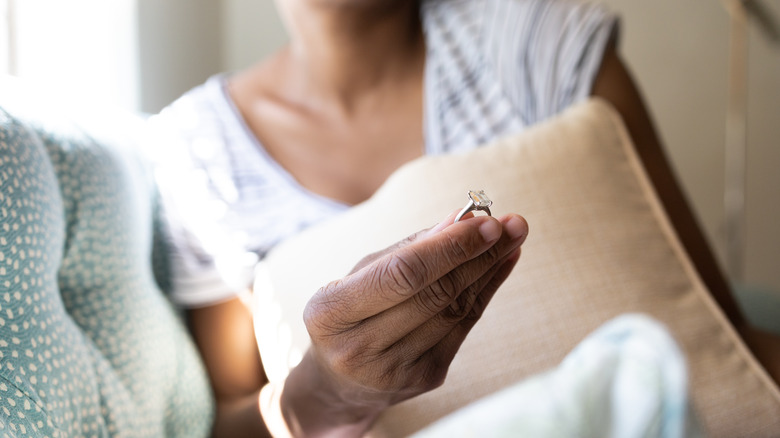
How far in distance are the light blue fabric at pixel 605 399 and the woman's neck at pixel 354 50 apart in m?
0.46

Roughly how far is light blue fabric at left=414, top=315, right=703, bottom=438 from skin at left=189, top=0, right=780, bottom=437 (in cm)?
8

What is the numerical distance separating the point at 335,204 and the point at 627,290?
0.99 feet

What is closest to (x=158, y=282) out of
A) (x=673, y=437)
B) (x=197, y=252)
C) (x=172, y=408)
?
(x=197, y=252)

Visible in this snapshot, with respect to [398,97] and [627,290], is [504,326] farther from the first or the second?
[398,97]

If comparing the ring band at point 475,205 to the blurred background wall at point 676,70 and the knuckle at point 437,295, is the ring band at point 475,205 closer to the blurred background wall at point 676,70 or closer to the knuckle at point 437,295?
the knuckle at point 437,295

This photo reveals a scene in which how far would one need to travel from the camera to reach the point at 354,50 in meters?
0.67

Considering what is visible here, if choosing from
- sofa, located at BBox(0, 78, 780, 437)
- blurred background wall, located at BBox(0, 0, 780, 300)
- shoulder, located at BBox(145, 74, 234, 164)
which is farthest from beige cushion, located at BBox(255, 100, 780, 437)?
blurred background wall, located at BBox(0, 0, 780, 300)

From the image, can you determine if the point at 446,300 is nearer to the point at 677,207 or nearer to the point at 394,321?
the point at 394,321

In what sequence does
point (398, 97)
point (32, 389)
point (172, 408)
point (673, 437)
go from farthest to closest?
point (398, 97) < point (172, 408) < point (32, 389) < point (673, 437)

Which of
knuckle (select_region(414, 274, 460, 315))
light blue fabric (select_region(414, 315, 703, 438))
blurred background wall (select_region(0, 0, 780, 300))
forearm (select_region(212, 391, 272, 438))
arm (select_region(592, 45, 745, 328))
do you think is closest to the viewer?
light blue fabric (select_region(414, 315, 703, 438))

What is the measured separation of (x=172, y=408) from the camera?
0.55 metres

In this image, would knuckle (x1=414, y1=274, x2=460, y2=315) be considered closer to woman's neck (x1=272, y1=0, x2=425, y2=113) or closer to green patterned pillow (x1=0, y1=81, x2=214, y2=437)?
green patterned pillow (x1=0, y1=81, x2=214, y2=437)

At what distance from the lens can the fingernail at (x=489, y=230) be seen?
29 cm

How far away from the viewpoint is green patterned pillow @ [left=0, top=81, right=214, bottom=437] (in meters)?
0.39
